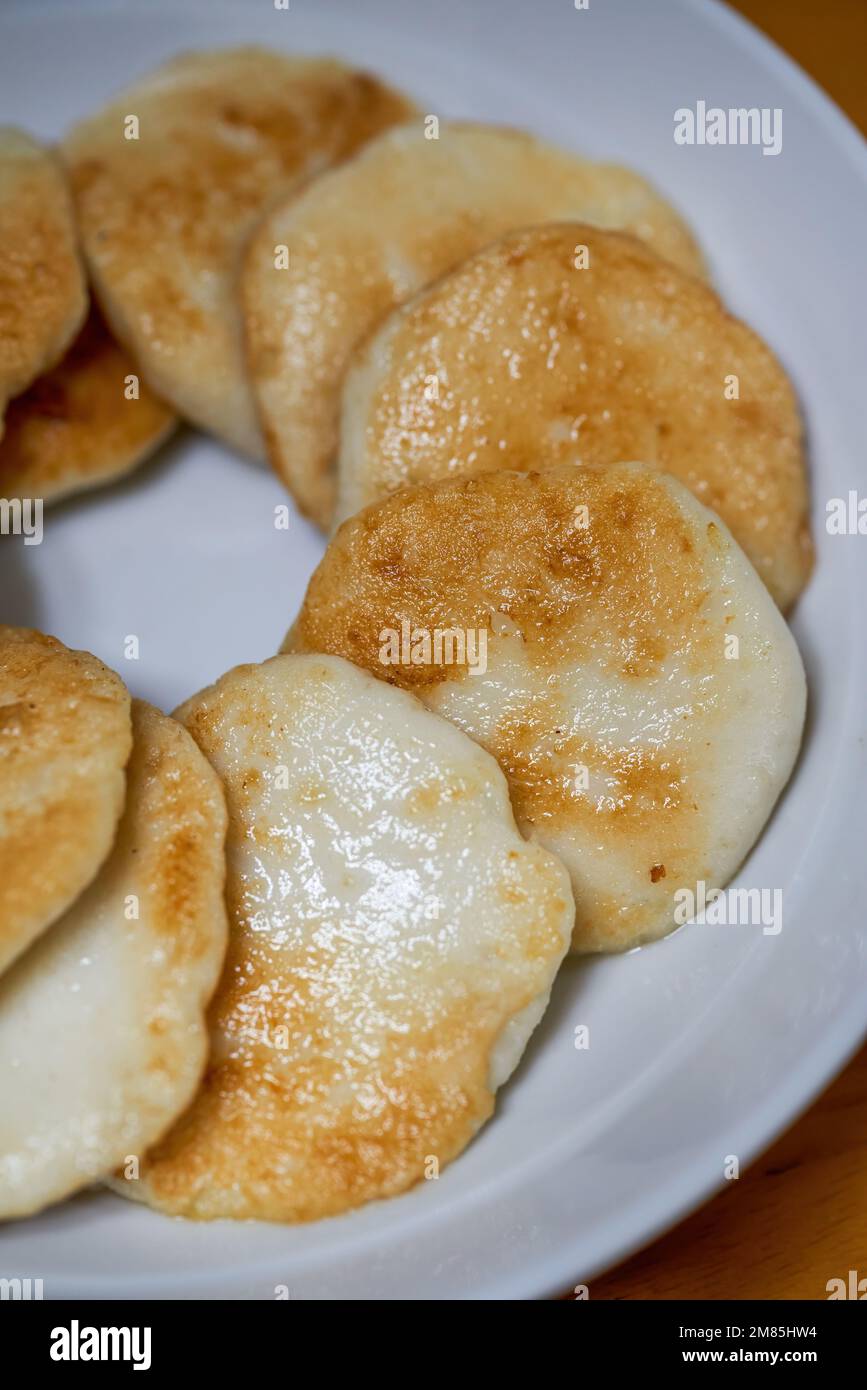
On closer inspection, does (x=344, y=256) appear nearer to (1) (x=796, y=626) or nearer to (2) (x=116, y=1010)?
(1) (x=796, y=626)

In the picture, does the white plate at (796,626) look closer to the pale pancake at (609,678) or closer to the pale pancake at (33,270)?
the pale pancake at (609,678)

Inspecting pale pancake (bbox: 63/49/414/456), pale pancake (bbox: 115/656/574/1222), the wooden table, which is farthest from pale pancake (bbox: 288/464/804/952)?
pale pancake (bbox: 63/49/414/456)

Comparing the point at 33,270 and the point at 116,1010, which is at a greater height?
the point at 33,270

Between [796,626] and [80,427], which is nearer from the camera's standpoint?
[796,626]

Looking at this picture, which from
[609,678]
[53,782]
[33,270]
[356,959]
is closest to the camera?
[53,782]

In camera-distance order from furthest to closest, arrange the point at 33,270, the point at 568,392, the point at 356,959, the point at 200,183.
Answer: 1. the point at 200,183
2. the point at 33,270
3. the point at 568,392
4. the point at 356,959

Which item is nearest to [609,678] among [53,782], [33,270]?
[53,782]
